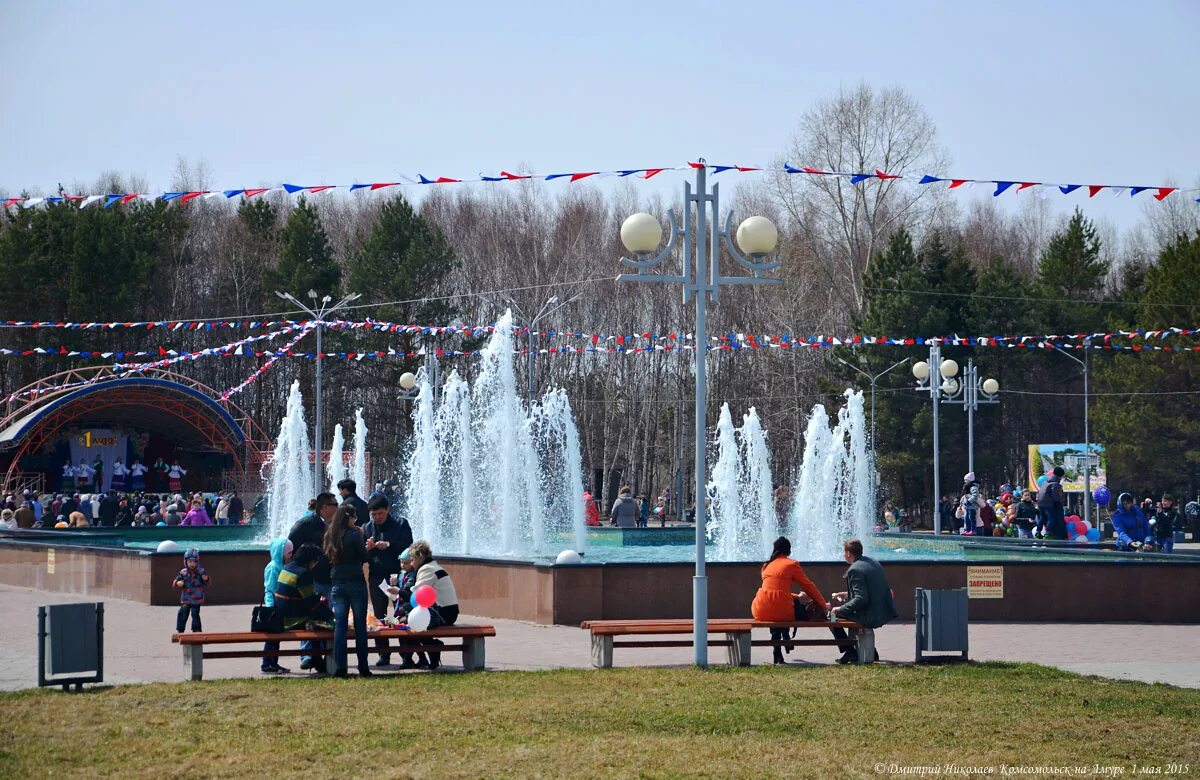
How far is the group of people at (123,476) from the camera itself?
50.2 m

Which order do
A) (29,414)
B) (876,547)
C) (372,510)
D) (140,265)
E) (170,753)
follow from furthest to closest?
(140,265) → (29,414) → (876,547) → (372,510) → (170,753)

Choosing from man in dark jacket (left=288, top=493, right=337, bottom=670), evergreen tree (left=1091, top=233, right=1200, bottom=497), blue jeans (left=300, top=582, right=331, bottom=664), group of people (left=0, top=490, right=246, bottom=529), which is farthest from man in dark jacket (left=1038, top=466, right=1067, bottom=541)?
evergreen tree (left=1091, top=233, right=1200, bottom=497)

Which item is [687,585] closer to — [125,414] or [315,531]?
[315,531]

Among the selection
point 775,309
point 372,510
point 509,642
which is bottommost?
point 509,642

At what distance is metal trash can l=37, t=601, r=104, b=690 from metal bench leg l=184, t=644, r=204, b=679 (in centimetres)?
79

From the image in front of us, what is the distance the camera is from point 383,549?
46.6 ft

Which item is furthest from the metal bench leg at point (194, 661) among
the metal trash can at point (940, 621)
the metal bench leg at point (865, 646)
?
the metal trash can at point (940, 621)

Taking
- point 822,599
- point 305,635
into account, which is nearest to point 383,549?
point 305,635

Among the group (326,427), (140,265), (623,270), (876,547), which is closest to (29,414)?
(140,265)

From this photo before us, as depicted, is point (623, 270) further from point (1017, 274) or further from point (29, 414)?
point (29, 414)

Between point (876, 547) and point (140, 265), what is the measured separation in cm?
3743

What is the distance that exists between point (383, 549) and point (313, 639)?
212cm

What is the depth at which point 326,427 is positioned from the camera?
2359 inches

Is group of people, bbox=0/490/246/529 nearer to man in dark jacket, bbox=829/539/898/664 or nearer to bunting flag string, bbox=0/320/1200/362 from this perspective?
bunting flag string, bbox=0/320/1200/362
